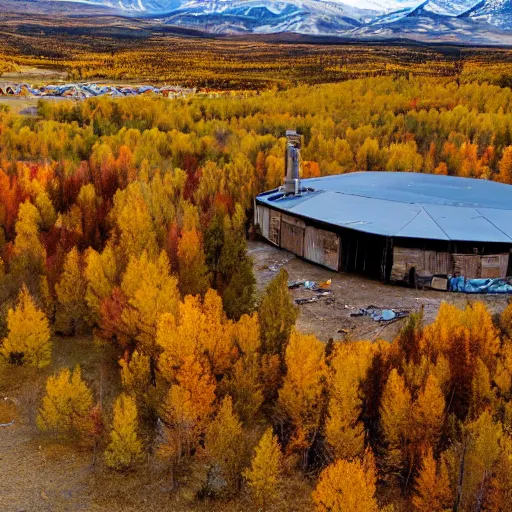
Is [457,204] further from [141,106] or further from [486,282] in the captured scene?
[141,106]

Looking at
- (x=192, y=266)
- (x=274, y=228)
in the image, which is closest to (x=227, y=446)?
Answer: (x=192, y=266)

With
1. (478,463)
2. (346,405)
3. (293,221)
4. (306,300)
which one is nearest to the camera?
(478,463)

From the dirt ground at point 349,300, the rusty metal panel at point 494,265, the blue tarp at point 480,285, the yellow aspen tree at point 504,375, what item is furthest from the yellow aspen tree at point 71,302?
the rusty metal panel at point 494,265

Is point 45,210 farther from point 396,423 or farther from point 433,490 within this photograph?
point 433,490

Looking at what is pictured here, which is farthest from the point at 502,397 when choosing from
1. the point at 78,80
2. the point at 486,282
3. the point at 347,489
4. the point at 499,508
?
the point at 78,80

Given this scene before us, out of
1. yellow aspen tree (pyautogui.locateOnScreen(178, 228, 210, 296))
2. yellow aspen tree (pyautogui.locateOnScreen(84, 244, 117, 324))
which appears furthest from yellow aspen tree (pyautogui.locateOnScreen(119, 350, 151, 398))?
yellow aspen tree (pyautogui.locateOnScreen(178, 228, 210, 296))

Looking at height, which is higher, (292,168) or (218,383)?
(292,168)

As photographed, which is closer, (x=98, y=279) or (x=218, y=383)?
(x=218, y=383)
